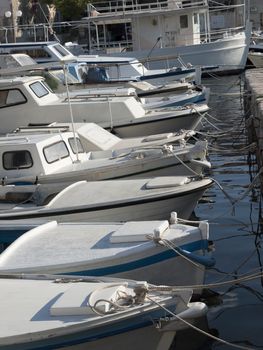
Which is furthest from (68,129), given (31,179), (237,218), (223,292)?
(223,292)

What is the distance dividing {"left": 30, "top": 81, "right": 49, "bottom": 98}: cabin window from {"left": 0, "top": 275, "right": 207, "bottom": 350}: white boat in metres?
11.0

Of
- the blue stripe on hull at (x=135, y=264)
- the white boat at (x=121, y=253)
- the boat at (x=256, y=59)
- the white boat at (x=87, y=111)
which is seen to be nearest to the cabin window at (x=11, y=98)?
the white boat at (x=87, y=111)

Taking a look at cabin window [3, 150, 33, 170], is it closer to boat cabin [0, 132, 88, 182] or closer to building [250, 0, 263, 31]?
boat cabin [0, 132, 88, 182]

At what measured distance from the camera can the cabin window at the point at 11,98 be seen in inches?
676

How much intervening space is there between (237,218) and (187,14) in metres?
24.7

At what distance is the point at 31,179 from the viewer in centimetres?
1257

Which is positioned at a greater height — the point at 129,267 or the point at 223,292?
the point at 129,267

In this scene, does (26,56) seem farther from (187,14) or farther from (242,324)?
(242,324)

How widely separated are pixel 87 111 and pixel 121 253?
10.6m

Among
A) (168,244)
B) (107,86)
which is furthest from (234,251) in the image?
(107,86)

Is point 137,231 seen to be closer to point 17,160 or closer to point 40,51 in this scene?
point 17,160

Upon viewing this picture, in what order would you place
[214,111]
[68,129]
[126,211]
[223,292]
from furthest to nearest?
[214,111] < [68,129] < [126,211] < [223,292]

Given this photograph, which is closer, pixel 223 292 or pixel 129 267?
pixel 129 267

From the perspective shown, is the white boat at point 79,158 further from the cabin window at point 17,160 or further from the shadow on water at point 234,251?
the shadow on water at point 234,251
